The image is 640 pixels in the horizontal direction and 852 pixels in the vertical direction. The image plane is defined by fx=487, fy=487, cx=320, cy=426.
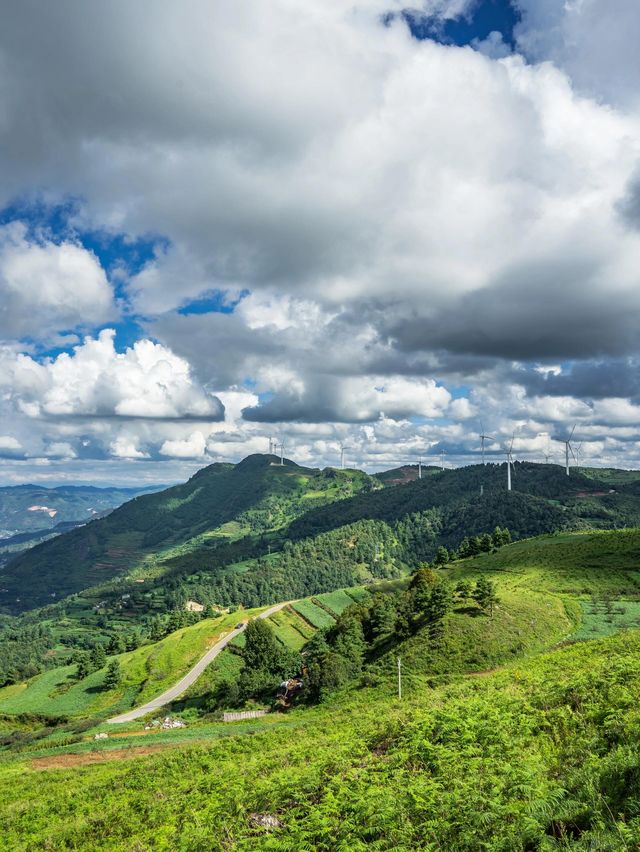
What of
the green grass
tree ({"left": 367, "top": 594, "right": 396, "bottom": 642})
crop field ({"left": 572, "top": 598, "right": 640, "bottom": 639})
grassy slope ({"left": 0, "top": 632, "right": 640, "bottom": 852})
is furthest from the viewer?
the green grass

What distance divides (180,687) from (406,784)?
427 ft

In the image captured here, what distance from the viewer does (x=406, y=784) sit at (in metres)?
25.2

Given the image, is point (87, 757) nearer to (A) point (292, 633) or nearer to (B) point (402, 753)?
(B) point (402, 753)

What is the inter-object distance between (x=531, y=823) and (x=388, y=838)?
6240 millimetres

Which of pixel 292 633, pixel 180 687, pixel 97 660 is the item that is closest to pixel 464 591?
pixel 180 687

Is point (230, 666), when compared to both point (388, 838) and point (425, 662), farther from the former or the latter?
→ point (388, 838)

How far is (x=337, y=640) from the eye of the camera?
350 ft

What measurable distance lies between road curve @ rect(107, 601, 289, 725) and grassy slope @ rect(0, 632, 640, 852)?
72.0 metres

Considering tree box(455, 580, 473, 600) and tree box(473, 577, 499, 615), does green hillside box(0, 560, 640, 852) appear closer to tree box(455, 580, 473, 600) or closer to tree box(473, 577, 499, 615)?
tree box(473, 577, 499, 615)

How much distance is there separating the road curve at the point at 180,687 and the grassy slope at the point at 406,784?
236ft

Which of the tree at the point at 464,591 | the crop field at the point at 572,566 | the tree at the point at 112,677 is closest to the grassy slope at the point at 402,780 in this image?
the tree at the point at 464,591

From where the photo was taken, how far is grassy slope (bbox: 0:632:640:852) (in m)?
18.3

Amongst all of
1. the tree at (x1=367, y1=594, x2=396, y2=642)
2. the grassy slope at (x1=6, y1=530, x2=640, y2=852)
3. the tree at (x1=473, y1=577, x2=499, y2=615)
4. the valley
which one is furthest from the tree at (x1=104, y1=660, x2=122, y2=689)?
the tree at (x1=473, y1=577, x2=499, y2=615)

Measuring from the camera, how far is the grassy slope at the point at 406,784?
18297mm
